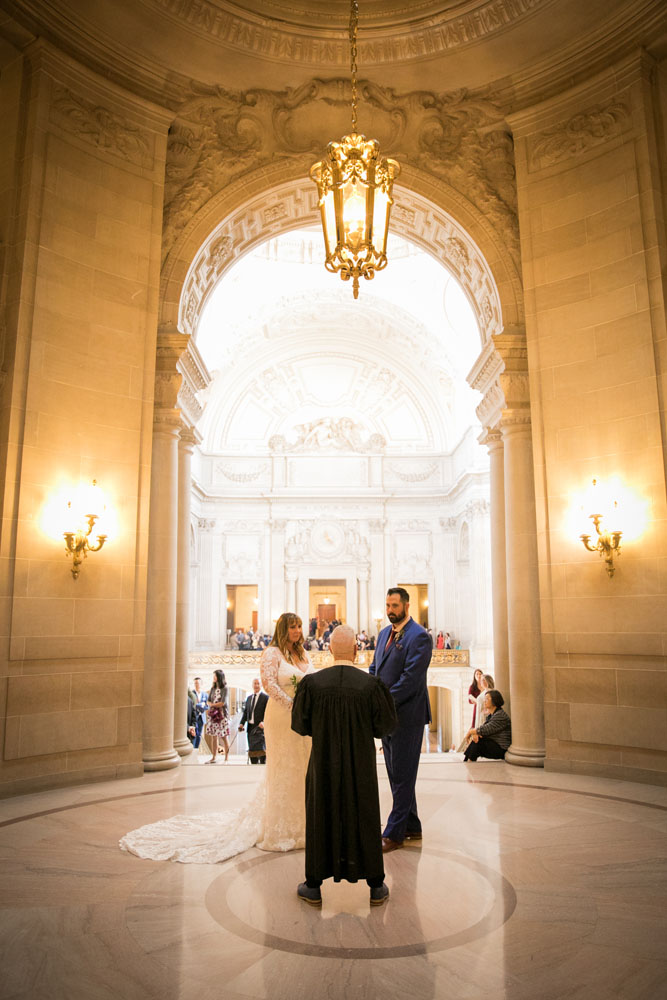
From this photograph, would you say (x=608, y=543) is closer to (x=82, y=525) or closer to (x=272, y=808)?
(x=272, y=808)

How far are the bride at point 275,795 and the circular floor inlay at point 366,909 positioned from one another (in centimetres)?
31

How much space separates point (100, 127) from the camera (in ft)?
30.1

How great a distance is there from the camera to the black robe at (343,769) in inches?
171

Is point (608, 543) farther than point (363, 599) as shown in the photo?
No

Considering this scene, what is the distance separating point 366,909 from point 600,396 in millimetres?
6440

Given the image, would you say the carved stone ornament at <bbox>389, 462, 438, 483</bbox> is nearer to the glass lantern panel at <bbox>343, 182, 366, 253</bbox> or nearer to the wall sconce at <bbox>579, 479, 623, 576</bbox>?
the wall sconce at <bbox>579, 479, 623, 576</bbox>

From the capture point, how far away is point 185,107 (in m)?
10.1

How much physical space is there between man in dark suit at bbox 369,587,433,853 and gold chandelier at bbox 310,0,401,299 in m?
3.01

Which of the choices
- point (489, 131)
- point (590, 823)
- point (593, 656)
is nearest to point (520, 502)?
point (593, 656)

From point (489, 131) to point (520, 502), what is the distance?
5.43 metres

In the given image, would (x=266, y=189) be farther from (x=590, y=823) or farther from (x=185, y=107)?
(x=590, y=823)

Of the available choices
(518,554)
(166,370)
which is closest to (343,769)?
(518,554)

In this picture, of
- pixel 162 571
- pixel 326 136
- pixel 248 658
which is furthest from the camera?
pixel 248 658

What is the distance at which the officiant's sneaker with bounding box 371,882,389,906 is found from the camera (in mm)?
4371
